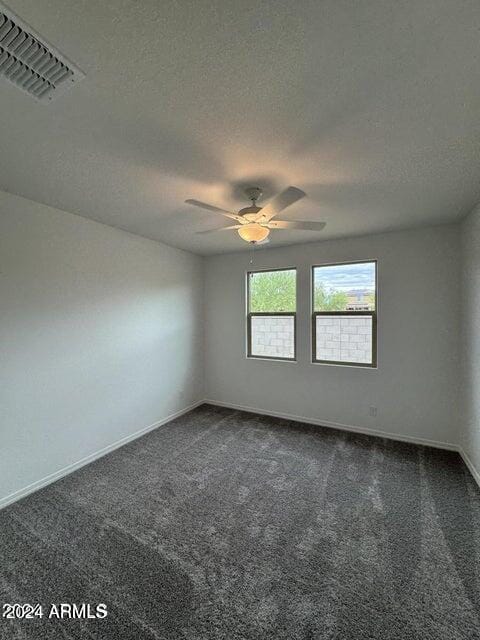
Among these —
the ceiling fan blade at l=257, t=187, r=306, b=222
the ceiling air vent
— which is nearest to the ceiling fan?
the ceiling fan blade at l=257, t=187, r=306, b=222

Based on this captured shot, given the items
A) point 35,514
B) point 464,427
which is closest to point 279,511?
point 35,514

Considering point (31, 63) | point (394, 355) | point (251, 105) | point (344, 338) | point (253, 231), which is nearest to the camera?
point (31, 63)

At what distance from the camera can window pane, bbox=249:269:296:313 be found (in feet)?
13.2

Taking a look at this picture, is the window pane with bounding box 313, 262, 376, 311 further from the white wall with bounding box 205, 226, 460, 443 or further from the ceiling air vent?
the ceiling air vent

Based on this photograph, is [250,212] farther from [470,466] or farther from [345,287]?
[470,466]

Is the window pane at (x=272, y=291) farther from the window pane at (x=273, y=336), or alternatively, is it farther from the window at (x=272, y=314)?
the window pane at (x=273, y=336)

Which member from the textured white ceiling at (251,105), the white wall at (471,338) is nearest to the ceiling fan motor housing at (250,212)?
the textured white ceiling at (251,105)

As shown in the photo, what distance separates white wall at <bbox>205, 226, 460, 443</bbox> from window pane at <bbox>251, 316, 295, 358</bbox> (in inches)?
6.1

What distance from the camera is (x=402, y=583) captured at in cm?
154

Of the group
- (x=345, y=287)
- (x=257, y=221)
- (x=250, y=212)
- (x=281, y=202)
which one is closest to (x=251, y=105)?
(x=281, y=202)

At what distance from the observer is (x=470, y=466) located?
2.65 metres

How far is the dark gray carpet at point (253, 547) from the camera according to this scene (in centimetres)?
136

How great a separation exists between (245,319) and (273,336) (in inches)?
20.9

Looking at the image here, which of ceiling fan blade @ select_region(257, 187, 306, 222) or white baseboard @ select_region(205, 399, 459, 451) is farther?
white baseboard @ select_region(205, 399, 459, 451)
